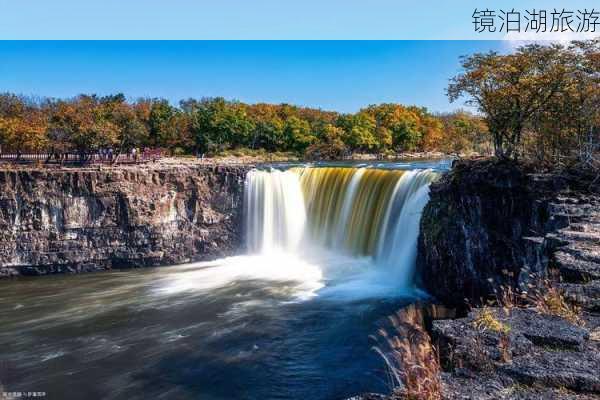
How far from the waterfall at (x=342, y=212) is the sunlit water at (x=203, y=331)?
684mm

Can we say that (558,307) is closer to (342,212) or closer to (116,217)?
(342,212)

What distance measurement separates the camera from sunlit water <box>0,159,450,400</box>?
475 inches

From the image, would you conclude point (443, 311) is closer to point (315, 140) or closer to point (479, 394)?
point (479, 394)

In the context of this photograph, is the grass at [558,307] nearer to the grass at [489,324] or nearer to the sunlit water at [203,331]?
the grass at [489,324]

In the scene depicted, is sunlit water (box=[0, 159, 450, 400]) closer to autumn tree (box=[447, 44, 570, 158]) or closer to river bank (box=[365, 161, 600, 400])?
river bank (box=[365, 161, 600, 400])

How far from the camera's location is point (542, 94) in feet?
58.2

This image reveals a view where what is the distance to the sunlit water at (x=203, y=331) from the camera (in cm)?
1205

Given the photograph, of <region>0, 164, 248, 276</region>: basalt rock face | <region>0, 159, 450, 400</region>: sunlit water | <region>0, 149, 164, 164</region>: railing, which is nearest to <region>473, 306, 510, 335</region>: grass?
<region>0, 159, 450, 400</region>: sunlit water

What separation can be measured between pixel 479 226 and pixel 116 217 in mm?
18684

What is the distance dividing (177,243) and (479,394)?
77.2ft

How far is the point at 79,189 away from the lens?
25.0 metres

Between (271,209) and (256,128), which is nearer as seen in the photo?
(271,209)

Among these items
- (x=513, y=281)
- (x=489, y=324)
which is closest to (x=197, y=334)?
(x=513, y=281)

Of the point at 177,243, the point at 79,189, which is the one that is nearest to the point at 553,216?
the point at 177,243
